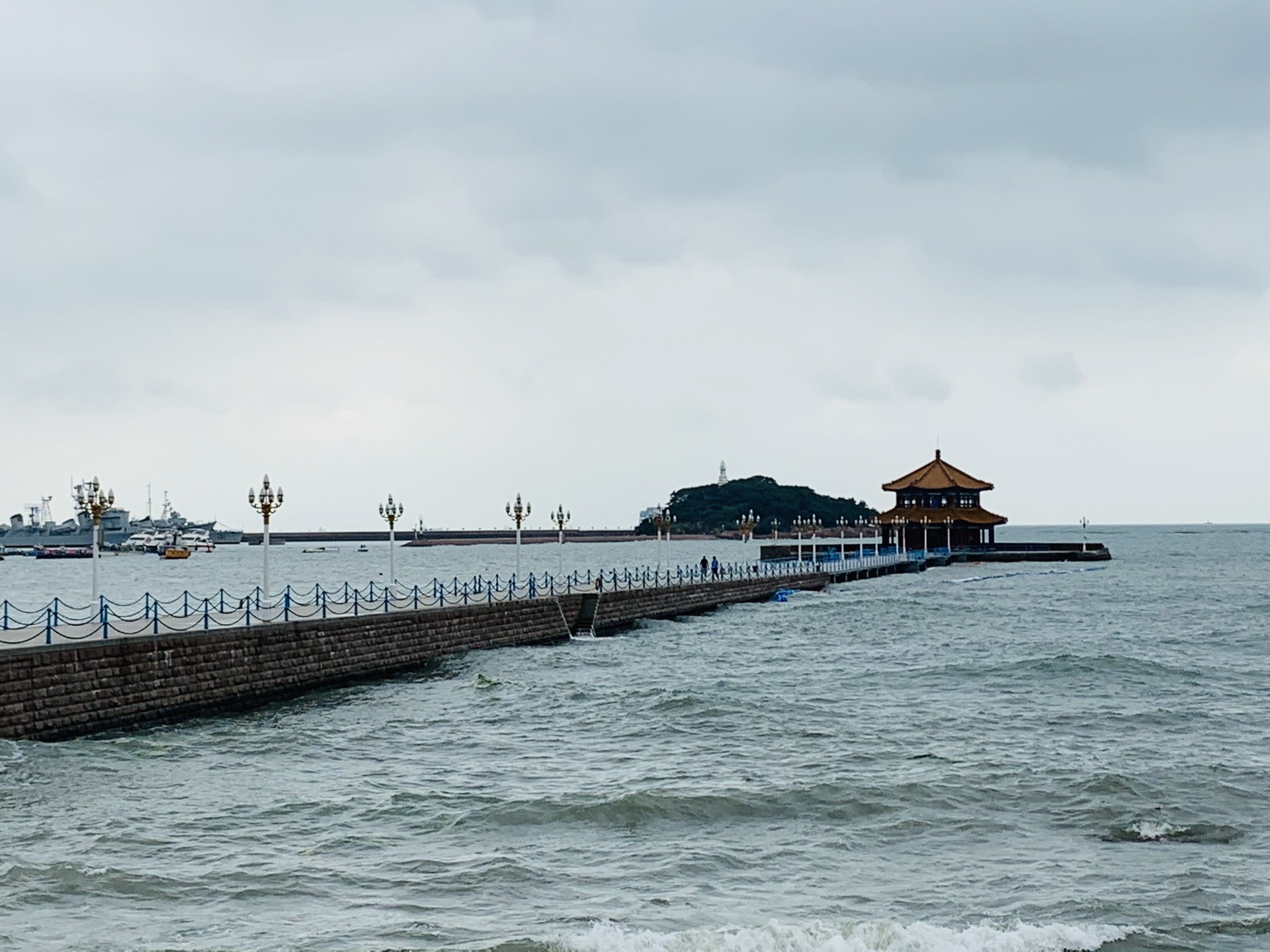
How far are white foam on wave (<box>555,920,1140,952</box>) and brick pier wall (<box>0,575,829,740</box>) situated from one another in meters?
14.9

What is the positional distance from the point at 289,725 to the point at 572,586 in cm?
2919

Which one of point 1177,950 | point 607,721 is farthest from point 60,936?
point 607,721

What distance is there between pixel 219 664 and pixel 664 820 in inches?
558

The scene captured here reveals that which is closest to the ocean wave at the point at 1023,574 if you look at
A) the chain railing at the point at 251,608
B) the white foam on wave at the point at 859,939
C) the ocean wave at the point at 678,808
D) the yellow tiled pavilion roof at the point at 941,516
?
the yellow tiled pavilion roof at the point at 941,516

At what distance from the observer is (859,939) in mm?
13906

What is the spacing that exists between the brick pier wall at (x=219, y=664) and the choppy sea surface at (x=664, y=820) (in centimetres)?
78

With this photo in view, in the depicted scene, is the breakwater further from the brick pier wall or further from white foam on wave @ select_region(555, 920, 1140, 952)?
white foam on wave @ select_region(555, 920, 1140, 952)

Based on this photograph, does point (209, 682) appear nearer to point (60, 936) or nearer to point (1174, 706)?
point (60, 936)

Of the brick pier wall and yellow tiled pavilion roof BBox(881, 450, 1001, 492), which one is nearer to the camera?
the brick pier wall

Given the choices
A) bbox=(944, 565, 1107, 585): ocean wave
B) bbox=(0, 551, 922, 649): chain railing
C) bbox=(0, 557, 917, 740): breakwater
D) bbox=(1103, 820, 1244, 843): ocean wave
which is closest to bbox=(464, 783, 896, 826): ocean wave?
bbox=(1103, 820, 1244, 843): ocean wave

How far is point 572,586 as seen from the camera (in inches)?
2234

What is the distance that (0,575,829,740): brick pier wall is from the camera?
962 inches

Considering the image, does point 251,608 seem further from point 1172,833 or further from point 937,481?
point 937,481

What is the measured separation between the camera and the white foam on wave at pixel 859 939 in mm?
13695
